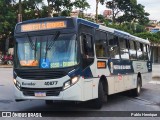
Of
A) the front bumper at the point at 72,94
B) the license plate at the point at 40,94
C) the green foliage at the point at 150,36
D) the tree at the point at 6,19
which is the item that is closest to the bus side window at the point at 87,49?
the front bumper at the point at 72,94

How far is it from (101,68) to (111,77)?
105cm

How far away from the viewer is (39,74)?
10414 millimetres

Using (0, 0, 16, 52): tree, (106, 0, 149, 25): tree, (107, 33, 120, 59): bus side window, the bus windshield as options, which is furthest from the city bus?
(106, 0, 149, 25): tree

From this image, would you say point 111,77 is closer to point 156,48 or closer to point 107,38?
point 107,38

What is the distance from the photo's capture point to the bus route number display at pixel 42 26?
10727 mm

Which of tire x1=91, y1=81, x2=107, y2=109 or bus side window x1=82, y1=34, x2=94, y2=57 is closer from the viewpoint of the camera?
bus side window x1=82, y1=34, x2=94, y2=57

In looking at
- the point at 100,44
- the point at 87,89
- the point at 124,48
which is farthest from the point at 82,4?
the point at 87,89

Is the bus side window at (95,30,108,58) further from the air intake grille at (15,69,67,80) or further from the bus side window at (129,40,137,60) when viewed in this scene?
the bus side window at (129,40,137,60)

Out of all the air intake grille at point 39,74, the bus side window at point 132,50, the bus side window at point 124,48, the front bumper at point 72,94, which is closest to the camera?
the front bumper at point 72,94

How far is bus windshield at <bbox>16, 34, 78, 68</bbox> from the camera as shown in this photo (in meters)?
10.4

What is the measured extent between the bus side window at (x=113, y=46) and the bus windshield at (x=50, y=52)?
9.98ft

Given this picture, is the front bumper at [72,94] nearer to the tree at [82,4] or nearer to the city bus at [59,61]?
the city bus at [59,61]

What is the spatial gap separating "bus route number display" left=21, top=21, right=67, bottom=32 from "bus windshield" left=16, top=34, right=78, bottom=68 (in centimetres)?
29

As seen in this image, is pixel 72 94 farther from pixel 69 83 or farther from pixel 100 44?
pixel 100 44
